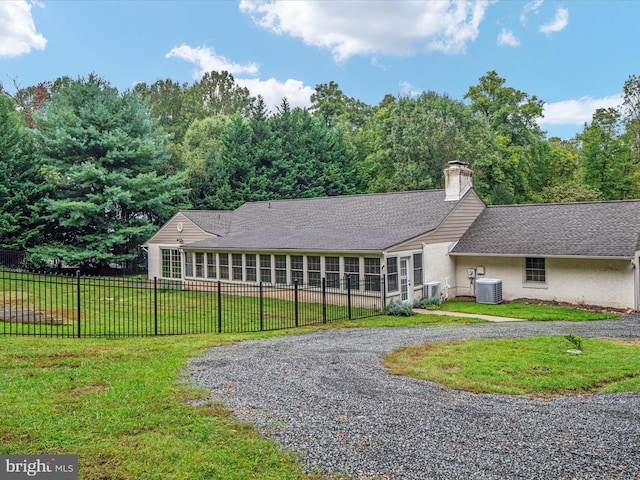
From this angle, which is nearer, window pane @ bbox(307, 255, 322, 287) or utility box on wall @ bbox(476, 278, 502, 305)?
utility box on wall @ bbox(476, 278, 502, 305)

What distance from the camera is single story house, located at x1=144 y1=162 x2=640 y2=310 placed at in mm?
17047

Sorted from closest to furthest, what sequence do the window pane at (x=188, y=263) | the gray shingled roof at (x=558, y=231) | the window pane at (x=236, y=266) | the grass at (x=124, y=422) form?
the grass at (x=124, y=422) → the gray shingled roof at (x=558, y=231) → the window pane at (x=236, y=266) → the window pane at (x=188, y=263)

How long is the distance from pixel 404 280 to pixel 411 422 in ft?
40.2

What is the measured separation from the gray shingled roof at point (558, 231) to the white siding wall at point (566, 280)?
0.58 m

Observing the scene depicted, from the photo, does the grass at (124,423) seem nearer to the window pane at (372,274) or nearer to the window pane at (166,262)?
the window pane at (372,274)

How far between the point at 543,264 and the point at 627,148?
24.6 meters

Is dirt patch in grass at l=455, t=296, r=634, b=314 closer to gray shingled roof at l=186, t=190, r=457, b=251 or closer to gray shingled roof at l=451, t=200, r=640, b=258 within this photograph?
gray shingled roof at l=451, t=200, r=640, b=258

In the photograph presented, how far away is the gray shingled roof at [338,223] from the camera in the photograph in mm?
18859

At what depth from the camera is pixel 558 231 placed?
61.4 ft

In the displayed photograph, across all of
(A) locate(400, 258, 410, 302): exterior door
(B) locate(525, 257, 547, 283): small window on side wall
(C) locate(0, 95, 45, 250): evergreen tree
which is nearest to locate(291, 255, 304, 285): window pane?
(A) locate(400, 258, 410, 302): exterior door

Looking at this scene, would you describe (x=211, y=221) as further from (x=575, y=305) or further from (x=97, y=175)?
(x=575, y=305)
